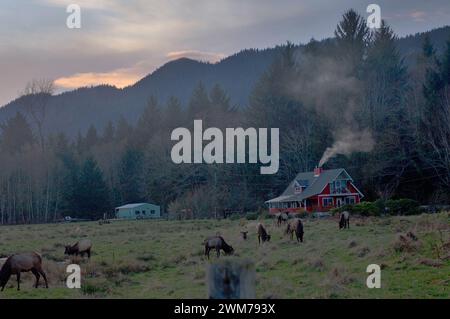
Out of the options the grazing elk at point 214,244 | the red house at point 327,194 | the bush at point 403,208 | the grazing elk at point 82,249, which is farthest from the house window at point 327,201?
the grazing elk at point 82,249

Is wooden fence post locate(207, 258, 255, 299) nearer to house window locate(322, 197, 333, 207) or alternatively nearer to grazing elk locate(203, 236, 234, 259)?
grazing elk locate(203, 236, 234, 259)

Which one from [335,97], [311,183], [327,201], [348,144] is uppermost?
[335,97]

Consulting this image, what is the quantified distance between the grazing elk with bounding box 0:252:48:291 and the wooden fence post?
10.6 m

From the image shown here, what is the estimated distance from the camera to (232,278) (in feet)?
15.1

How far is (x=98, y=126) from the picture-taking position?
10850 centimetres

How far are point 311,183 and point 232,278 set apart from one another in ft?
159

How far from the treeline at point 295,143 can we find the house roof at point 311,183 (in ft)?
11.3

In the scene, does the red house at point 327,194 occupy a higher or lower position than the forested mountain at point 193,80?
lower

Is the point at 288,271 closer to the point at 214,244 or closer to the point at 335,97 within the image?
the point at 214,244

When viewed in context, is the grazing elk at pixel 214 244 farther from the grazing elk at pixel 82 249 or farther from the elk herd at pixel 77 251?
the grazing elk at pixel 82 249

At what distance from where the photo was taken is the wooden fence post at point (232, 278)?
15.1 ft

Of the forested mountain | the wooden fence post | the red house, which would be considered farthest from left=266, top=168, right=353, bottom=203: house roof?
the wooden fence post

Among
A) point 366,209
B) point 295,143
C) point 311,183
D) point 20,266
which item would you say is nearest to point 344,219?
point 366,209
